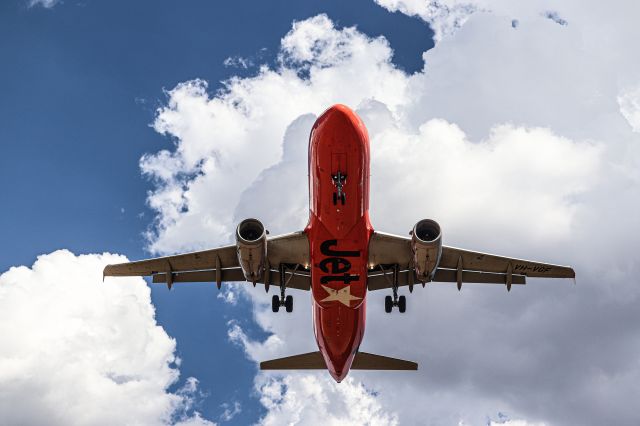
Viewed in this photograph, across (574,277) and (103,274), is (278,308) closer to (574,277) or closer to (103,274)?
(103,274)

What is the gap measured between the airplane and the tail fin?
0.16ft

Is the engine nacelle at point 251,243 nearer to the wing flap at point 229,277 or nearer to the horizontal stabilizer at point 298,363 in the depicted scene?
the wing flap at point 229,277

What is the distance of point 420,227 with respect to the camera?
27.8 m

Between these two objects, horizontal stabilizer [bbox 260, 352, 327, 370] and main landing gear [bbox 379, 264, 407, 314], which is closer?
main landing gear [bbox 379, 264, 407, 314]

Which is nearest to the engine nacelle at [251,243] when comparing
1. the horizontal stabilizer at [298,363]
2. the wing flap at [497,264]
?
the wing flap at [497,264]

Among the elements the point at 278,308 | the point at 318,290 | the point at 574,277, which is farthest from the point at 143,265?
the point at 574,277

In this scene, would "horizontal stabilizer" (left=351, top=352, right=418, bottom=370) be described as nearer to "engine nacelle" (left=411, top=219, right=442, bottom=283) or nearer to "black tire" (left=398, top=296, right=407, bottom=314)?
"black tire" (left=398, top=296, right=407, bottom=314)

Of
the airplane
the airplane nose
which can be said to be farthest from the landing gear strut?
the airplane nose

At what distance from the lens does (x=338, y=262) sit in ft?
91.4

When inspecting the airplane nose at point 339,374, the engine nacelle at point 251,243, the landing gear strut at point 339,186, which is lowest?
the airplane nose at point 339,374

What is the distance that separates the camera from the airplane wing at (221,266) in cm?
2993

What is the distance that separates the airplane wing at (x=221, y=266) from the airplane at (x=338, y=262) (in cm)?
4

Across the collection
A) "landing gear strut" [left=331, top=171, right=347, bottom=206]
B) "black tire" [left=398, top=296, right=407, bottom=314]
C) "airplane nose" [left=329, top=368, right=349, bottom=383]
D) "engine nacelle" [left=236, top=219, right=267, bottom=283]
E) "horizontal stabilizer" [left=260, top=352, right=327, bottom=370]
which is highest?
"landing gear strut" [left=331, top=171, right=347, bottom=206]

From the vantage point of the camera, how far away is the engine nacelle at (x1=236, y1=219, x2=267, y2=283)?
2762 centimetres
